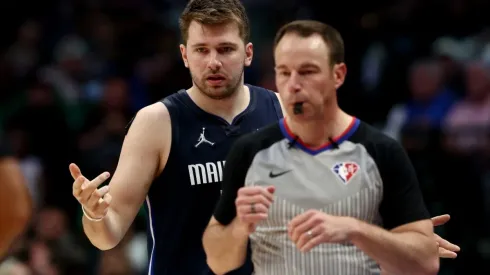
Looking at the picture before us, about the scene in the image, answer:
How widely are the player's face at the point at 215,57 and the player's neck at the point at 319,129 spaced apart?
45.5 inches

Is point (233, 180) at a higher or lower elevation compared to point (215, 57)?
lower

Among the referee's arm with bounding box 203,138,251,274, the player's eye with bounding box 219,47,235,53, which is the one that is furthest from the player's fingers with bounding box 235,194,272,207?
the player's eye with bounding box 219,47,235,53

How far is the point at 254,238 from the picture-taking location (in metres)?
4.03

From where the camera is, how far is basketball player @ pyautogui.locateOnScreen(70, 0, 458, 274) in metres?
5.10

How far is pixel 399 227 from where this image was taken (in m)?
3.86

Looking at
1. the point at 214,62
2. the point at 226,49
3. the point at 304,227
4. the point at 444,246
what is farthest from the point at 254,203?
the point at 226,49

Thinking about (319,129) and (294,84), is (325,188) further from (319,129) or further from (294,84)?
(294,84)

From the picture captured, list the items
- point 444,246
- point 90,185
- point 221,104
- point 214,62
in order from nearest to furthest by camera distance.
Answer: point 90,185 → point 444,246 → point 214,62 → point 221,104

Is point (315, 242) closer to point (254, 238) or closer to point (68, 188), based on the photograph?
point (254, 238)

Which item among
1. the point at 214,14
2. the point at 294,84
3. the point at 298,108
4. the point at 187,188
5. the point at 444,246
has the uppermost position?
the point at 214,14

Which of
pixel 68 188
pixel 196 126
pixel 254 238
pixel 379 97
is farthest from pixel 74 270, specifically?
pixel 254 238

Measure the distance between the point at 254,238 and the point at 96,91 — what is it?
836 centimetres

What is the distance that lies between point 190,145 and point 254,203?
66.3 inches

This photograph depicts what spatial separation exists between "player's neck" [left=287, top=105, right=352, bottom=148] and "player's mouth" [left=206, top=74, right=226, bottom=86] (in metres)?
1.18
